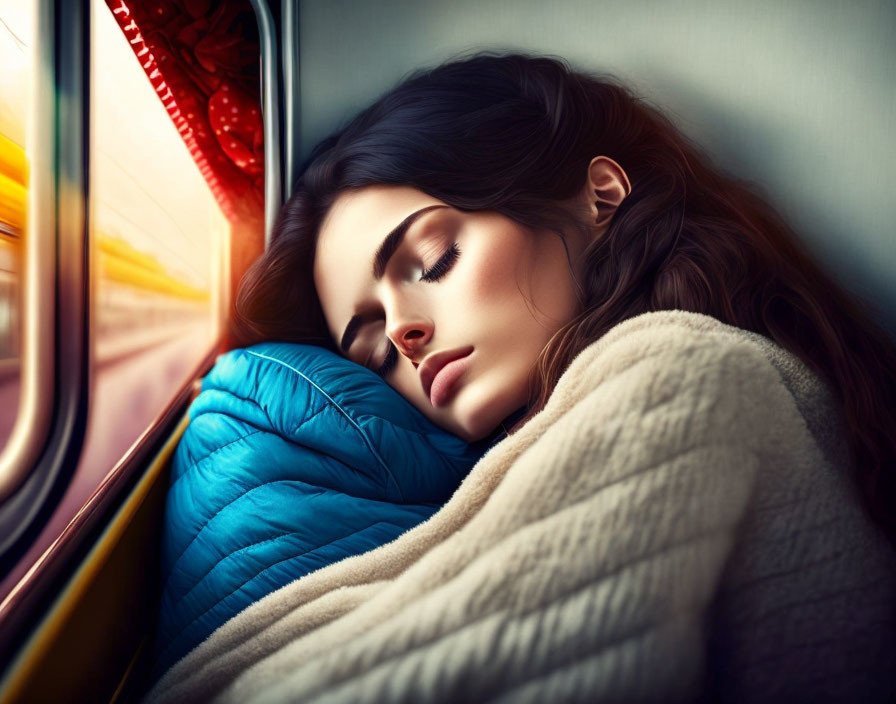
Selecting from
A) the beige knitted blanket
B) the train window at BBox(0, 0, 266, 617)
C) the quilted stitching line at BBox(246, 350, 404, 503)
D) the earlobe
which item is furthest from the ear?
the train window at BBox(0, 0, 266, 617)

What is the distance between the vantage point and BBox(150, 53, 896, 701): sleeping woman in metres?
0.42

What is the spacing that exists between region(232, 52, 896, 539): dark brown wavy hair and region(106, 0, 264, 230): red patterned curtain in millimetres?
285

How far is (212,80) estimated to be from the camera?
3.34ft

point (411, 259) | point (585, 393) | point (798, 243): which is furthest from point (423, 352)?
point (798, 243)

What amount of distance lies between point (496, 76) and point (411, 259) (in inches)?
11.7

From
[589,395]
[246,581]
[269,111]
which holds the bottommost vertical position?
[246,581]

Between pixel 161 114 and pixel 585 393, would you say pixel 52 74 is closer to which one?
pixel 161 114

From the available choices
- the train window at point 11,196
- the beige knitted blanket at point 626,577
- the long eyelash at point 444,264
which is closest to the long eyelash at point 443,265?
the long eyelash at point 444,264

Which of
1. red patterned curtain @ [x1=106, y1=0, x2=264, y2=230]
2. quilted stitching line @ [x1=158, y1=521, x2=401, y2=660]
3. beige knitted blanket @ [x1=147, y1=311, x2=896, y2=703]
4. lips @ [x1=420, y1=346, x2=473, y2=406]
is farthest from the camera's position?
red patterned curtain @ [x1=106, y1=0, x2=264, y2=230]

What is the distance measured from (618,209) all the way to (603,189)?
0.03 meters

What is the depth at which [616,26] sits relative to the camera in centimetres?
81

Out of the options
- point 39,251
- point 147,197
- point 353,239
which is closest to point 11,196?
point 39,251

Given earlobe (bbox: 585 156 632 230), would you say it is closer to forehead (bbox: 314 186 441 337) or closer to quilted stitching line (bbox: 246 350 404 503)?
forehead (bbox: 314 186 441 337)

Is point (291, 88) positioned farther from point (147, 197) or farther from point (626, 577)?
point (626, 577)
